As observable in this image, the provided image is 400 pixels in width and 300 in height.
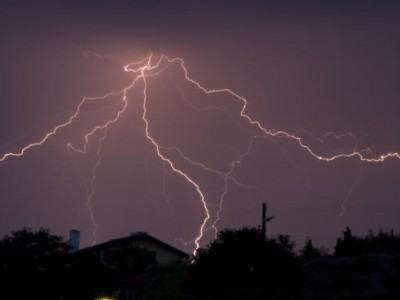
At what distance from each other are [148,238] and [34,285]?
95.0 ft

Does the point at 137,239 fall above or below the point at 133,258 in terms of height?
above

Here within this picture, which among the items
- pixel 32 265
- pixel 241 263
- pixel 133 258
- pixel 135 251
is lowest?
pixel 32 265

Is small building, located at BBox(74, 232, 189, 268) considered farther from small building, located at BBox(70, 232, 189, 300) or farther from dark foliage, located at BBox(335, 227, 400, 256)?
dark foliage, located at BBox(335, 227, 400, 256)

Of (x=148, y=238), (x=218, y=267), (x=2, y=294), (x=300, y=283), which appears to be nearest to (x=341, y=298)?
(x=300, y=283)

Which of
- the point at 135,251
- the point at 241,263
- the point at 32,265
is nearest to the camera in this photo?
the point at 32,265

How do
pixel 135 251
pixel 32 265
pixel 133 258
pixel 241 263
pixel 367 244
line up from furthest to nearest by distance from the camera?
pixel 135 251 → pixel 133 258 → pixel 367 244 → pixel 241 263 → pixel 32 265

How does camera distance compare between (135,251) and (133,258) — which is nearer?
(133,258)

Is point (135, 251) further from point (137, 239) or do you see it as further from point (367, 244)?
point (367, 244)

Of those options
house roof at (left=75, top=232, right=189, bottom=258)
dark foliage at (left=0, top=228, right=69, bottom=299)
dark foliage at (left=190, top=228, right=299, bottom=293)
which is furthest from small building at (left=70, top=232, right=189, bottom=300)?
dark foliage at (left=0, top=228, right=69, bottom=299)

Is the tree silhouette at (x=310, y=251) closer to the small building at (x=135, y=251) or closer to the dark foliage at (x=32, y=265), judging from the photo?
the small building at (x=135, y=251)

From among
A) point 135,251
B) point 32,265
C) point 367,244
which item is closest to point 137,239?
point 135,251

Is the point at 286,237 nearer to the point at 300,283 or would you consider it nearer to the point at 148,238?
the point at 300,283

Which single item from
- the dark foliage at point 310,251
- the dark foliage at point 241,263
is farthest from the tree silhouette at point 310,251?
the dark foliage at point 241,263

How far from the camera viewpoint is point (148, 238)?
189 feet
